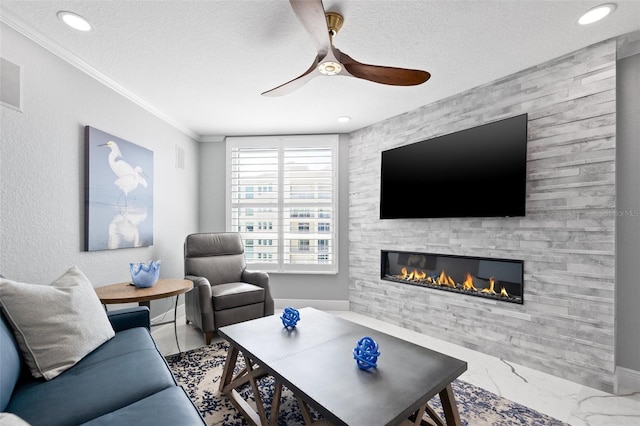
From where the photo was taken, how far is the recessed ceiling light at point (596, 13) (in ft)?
6.03

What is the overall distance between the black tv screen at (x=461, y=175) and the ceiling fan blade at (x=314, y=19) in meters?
1.79

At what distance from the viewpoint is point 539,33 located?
2.09m

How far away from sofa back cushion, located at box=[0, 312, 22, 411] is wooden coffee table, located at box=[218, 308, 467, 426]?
38.7 inches

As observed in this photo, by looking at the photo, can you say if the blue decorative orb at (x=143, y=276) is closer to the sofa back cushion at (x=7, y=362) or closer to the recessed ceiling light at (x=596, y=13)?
the sofa back cushion at (x=7, y=362)

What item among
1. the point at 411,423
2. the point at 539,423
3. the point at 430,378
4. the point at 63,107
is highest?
the point at 63,107

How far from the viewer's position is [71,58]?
235cm

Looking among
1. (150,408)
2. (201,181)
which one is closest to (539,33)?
(150,408)

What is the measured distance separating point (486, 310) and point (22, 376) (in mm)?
3203

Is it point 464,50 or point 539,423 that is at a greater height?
point 464,50

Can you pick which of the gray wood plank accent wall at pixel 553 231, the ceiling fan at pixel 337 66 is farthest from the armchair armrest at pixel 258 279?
the ceiling fan at pixel 337 66

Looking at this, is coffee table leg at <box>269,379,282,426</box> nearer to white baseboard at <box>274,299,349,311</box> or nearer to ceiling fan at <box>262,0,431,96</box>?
ceiling fan at <box>262,0,431,96</box>

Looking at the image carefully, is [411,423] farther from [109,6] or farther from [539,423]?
[109,6]

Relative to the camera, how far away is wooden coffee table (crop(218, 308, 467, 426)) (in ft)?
4.14

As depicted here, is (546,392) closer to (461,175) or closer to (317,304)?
(461,175)
